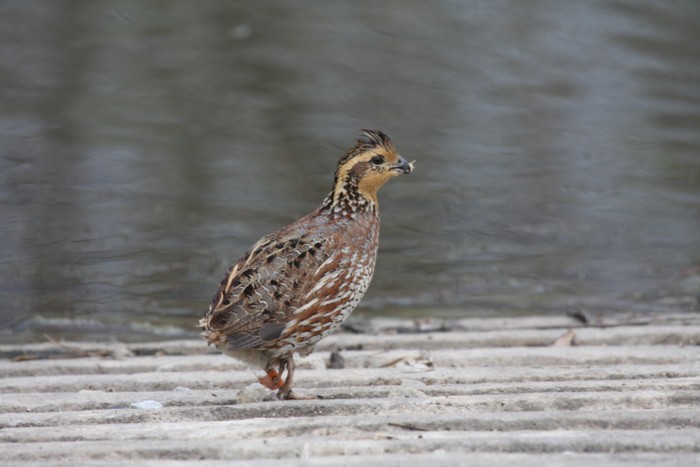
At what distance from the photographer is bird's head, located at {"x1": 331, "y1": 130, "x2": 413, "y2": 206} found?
19.9 ft

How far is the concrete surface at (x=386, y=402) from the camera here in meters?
3.84

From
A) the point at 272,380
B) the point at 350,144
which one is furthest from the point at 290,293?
the point at 350,144

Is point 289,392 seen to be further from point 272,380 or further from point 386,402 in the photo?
point 386,402

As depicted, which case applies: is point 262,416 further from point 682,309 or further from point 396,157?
point 682,309

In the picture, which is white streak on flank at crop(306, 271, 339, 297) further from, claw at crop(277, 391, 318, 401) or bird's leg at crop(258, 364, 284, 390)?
claw at crop(277, 391, 318, 401)

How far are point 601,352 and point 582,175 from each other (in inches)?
268

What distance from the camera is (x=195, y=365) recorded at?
6234mm

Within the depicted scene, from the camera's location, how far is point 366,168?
6148 mm

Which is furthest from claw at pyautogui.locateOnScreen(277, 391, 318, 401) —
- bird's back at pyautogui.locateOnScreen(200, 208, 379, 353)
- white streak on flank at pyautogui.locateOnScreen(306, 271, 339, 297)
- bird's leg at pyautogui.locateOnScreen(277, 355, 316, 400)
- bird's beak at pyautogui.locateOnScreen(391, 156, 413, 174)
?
bird's beak at pyautogui.locateOnScreen(391, 156, 413, 174)

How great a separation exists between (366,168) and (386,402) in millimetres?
1830

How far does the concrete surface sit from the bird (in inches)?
7.7

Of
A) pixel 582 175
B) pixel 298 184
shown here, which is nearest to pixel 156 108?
pixel 298 184

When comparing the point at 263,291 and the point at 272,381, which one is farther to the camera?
the point at 263,291

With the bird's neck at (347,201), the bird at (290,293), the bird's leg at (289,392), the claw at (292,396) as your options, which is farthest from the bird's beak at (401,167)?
the claw at (292,396)
